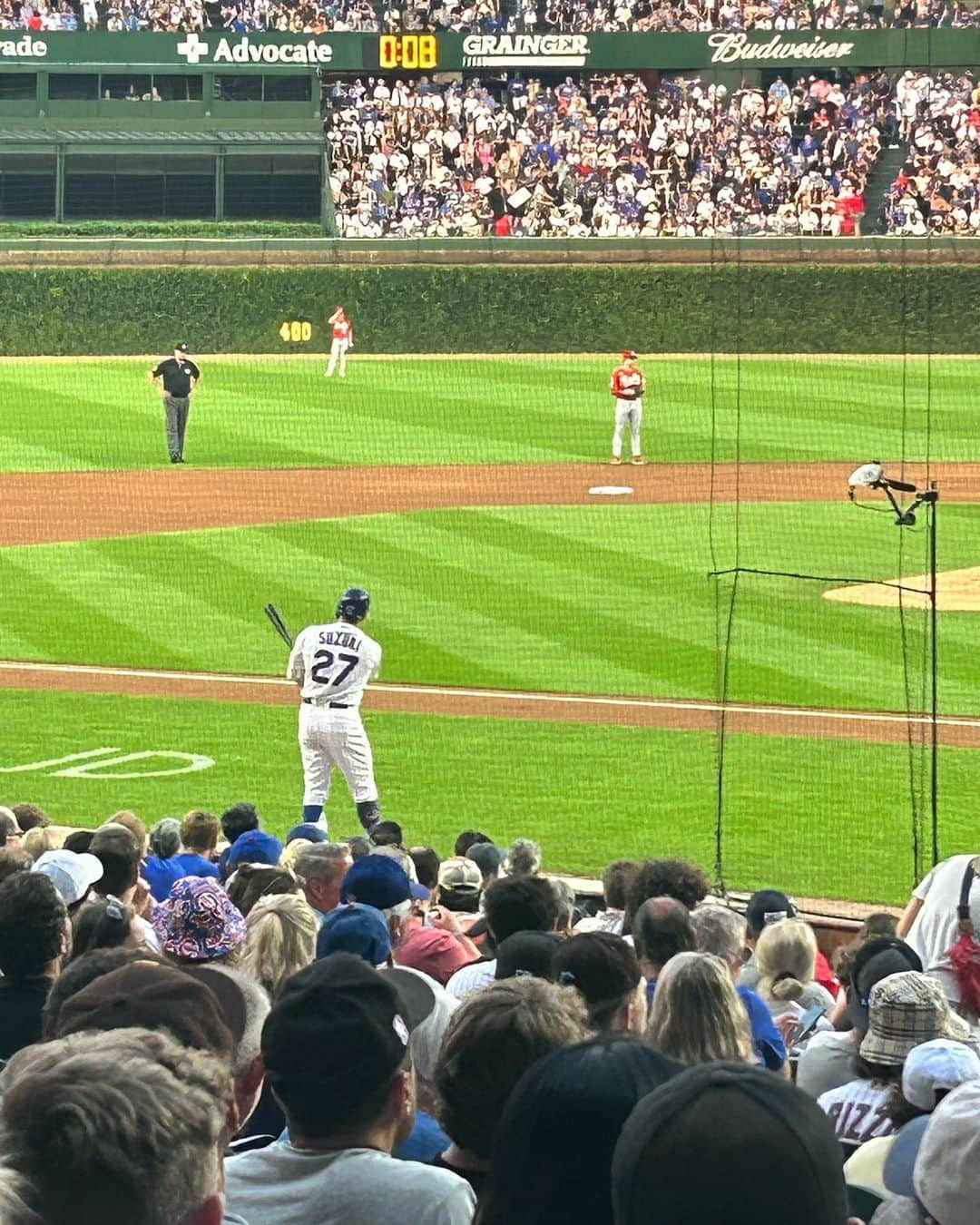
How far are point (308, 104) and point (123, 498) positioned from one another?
2117 centimetres

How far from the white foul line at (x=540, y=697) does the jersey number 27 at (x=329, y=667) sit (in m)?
3.86

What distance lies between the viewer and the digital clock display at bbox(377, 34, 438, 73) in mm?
47938

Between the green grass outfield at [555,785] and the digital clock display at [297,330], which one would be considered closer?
the green grass outfield at [555,785]

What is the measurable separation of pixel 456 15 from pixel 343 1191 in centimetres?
4914

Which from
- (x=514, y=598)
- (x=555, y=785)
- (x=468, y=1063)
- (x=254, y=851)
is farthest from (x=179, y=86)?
(x=468, y=1063)

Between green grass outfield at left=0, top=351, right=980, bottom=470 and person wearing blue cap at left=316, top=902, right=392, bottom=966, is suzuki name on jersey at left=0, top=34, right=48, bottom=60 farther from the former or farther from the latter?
person wearing blue cap at left=316, top=902, right=392, bottom=966

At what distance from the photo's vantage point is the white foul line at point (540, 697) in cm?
1722

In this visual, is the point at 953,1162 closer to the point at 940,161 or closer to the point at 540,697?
the point at 540,697

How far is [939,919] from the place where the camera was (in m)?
7.29

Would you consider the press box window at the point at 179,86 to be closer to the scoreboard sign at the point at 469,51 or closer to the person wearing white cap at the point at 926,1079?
the scoreboard sign at the point at 469,51

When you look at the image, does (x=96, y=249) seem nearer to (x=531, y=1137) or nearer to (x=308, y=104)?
(x=308, y=104)

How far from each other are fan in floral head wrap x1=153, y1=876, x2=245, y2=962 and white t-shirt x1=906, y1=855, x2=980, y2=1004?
2.74 m

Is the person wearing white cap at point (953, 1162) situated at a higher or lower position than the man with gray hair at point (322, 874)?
higher

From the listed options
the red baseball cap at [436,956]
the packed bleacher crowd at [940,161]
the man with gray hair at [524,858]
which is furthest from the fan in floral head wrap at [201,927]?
the packed bleacher crowd at [940,161]
